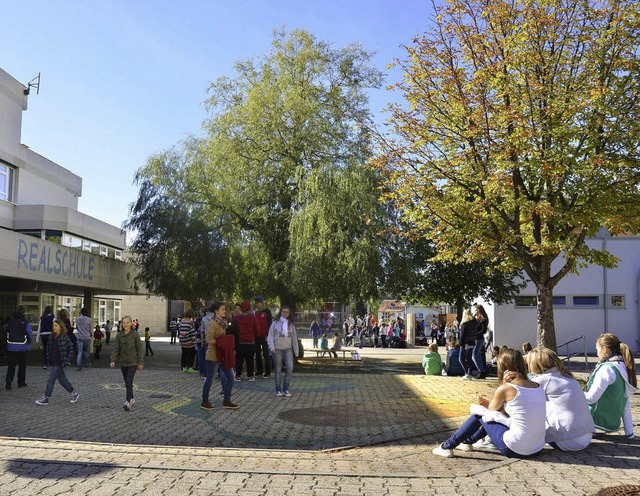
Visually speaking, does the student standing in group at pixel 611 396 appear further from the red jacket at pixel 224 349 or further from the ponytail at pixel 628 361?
the red jacket at pixel 224 349

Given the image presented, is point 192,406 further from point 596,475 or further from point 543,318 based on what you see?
point 543,318

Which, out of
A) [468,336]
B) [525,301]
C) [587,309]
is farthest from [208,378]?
[587,309]

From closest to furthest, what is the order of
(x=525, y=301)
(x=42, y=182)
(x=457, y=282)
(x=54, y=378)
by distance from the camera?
(x=54, y=378)
(x=457, y=282)
(x=525, y=301)
(x=42, y=182)

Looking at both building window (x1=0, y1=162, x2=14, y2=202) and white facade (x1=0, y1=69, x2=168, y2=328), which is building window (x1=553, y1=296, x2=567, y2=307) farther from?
building window (x1=0, y1=162, x2=14, y2=202)

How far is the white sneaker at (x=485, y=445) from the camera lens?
22.3 ft

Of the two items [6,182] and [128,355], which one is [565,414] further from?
[6,182]

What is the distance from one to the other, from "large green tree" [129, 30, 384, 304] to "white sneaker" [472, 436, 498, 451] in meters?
11.8

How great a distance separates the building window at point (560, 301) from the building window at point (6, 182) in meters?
22.8

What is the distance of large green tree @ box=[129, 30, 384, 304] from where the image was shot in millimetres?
19125

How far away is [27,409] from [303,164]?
13.1 meters

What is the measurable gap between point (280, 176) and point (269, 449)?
48.2 feet

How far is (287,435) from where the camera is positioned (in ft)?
27.6

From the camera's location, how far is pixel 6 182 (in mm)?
24141

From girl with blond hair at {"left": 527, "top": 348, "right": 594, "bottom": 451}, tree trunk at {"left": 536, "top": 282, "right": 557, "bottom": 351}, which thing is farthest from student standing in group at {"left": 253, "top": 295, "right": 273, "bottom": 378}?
girl with blond hair at {"left": 527, "top": 348, "right": 594, "bottom": 451}
